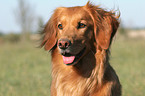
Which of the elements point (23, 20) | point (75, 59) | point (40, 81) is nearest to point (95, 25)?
point (75, 59)

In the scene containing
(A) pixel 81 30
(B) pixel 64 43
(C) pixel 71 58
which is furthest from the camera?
(A) pixel 81 30

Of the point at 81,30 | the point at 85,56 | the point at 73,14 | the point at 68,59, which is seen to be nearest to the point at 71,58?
the point at 68,59

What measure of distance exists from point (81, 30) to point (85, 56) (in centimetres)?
46

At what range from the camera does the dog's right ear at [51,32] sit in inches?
176

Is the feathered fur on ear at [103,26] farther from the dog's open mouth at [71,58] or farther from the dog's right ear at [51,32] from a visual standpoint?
the dog's right ear at [51,32]

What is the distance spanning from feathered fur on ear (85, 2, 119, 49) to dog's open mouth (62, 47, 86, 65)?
15.0 inches

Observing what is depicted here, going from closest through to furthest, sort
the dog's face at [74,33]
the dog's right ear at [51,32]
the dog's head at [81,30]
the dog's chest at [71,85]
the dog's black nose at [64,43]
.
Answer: the dog's black nose at [64,43], the dog's face at [74,33], the dog's head at [81,30], the dog's chest at [71,85], the dog's right ear at [51,32]

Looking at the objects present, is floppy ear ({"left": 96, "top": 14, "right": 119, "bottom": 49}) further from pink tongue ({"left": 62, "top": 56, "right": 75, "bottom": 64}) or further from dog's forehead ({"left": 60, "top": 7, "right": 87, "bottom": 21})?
pink tongue ({"left": 62, "top": 56, "right": 75, "bottom": 64})

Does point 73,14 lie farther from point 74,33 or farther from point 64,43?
point 64,43

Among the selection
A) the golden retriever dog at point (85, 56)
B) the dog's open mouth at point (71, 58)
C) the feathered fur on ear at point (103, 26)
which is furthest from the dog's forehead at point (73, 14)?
the dog's open mouth at point (71, 58)

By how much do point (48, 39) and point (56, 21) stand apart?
0.38m

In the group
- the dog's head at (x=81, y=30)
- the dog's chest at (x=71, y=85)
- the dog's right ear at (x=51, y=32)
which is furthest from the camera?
the dog's right ear at (x=51, y=32)

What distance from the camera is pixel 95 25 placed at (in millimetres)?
4219

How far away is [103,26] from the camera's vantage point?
4.21m
